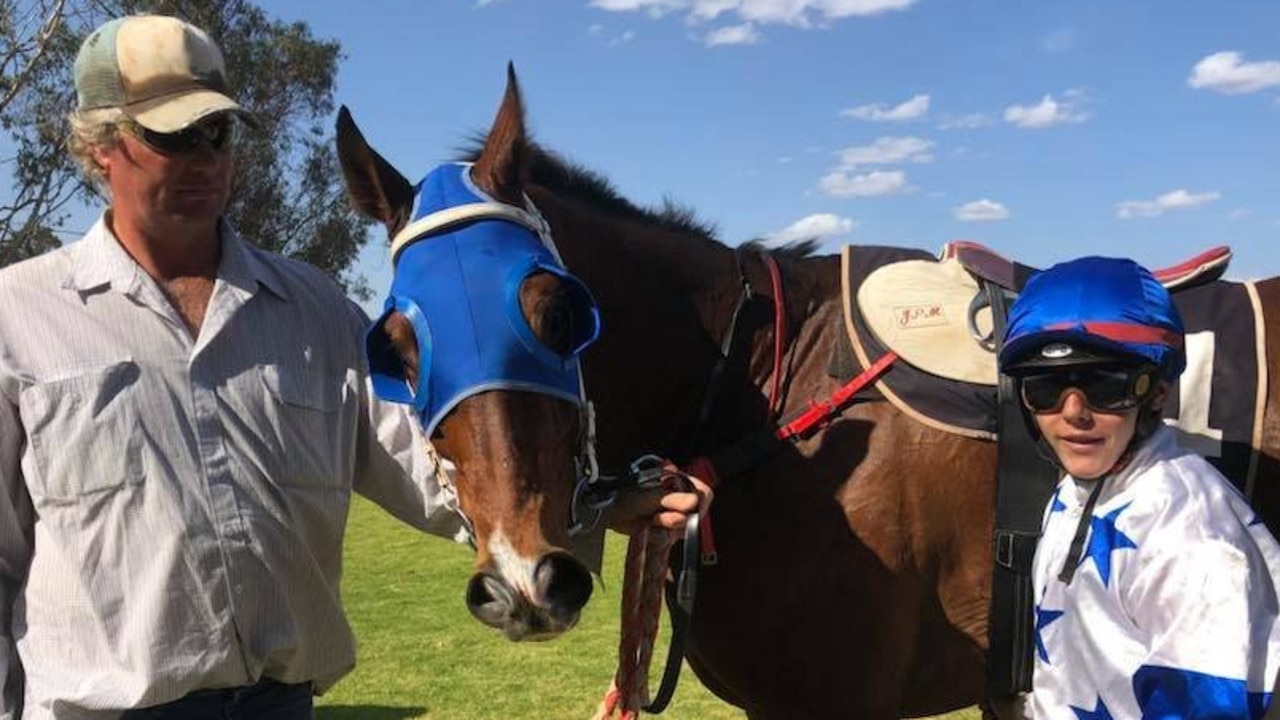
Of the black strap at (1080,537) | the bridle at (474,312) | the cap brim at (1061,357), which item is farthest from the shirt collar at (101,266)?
the black strap at (1080,537)

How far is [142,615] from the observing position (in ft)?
6.05

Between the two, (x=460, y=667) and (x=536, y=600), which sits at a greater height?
(x=536, y=600)

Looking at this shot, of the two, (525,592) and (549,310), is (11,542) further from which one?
(549,310)

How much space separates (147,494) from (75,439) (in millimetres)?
156

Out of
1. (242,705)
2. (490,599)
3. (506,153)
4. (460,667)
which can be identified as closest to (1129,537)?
(490,599)

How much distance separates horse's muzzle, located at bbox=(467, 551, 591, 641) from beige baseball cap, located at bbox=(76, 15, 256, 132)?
0.98 metres

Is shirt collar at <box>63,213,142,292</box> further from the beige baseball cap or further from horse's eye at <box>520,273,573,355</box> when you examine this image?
horse's eye at <box>520,273,573,355</box>

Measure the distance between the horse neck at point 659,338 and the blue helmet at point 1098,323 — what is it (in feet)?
2.99

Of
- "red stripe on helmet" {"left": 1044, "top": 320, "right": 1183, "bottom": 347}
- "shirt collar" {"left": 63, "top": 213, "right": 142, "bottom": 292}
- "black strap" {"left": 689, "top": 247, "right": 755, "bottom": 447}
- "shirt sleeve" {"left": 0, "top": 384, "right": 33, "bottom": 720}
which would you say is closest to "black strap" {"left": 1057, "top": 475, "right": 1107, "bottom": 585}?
"red stripe on helmet" {"left": 1044, "top": 320, "right": 1183, "bottom": 347}

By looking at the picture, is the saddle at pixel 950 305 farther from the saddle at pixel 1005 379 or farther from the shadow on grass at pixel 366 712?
Answer: the shadow on grass at pixel 366 712

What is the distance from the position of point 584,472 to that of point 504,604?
391 mm

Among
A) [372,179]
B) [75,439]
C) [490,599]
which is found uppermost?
[372,179]

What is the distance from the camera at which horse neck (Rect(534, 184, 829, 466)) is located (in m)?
2.55

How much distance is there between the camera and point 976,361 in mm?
2549
